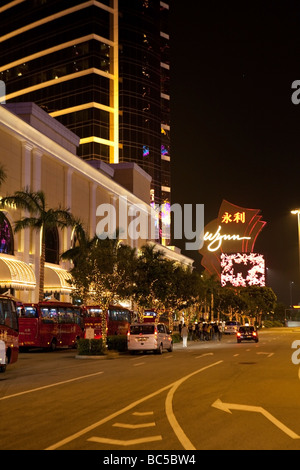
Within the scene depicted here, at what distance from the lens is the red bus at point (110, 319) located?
4616cm

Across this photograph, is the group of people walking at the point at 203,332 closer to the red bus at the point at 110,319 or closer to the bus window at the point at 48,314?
the red bus at the point at 110,319

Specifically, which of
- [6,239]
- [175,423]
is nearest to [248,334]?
[6,239]

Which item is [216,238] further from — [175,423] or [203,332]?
[175,423]

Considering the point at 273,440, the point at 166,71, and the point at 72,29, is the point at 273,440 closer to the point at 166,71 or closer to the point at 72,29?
the point at 72,29

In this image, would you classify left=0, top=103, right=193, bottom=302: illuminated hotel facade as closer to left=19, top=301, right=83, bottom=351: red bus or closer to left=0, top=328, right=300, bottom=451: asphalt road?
left=19, top=301, right=83, bottom=351: red bus

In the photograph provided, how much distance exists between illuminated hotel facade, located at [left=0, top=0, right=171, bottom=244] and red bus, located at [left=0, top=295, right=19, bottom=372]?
80.6 m

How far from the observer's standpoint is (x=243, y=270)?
137000mm

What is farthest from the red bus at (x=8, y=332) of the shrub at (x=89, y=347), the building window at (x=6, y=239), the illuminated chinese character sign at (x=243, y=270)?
the illuminated chinese character sign at (x=243, y=270)

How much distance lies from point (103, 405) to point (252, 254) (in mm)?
127333

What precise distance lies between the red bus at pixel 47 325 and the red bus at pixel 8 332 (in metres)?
12.1

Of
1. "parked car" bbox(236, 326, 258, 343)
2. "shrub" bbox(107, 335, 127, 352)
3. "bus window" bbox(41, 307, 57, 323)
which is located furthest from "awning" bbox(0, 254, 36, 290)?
"parked car" bbox(236, 326, 258, 343)

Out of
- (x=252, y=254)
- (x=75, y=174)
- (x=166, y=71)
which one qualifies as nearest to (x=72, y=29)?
(x=166, y=71)

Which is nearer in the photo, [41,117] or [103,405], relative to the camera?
[103,405]
